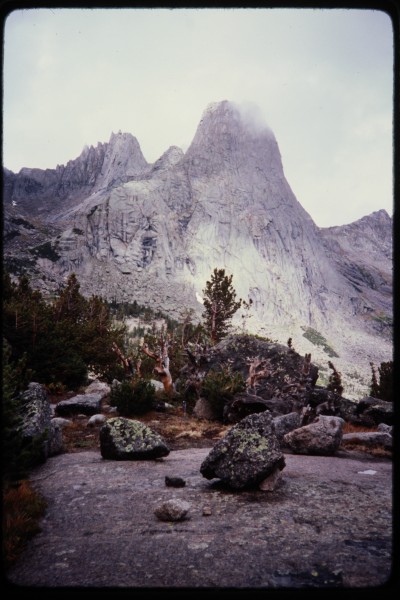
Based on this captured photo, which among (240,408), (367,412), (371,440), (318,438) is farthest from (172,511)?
(367,412)

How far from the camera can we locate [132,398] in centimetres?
1502

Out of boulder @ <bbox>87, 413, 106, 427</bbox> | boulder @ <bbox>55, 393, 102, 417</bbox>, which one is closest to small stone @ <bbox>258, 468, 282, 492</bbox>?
boulder @ <bbox>87, 413, 106, 427</bbox>

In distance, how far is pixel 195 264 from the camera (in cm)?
18975

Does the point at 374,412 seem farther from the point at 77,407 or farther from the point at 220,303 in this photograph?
the point at 220,303

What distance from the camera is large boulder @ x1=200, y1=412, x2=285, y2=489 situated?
6785 mm

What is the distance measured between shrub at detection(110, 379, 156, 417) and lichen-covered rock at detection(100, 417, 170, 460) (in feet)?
18.0

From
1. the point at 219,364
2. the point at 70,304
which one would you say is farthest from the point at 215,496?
the point at 70,304

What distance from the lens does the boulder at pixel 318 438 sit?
10.2 m

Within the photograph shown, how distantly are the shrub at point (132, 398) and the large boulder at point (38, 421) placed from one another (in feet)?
17.0

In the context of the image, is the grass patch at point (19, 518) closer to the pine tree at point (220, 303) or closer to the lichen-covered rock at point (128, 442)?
the lichen-covered rock at point (128, 442)

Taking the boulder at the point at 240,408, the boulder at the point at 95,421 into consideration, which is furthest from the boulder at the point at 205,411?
the boulder at the point at 95,421

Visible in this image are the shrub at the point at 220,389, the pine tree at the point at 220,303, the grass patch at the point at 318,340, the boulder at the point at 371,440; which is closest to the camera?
the boulder at the point at 371,440

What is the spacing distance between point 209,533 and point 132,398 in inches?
415

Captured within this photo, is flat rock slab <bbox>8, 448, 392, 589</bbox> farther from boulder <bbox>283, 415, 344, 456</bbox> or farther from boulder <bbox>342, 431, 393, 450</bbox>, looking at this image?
boulder <bbox>342, 431, 393, 450</bbox>
